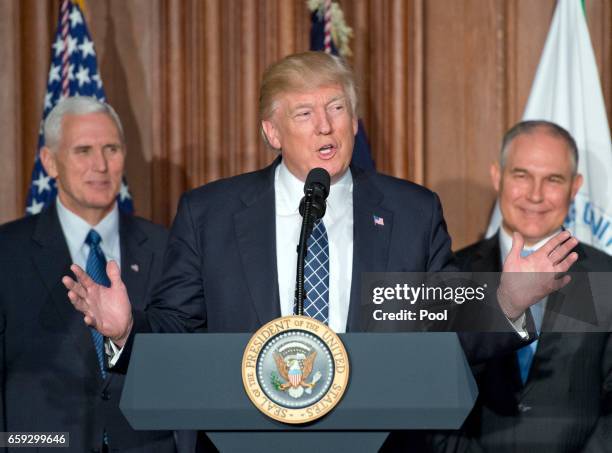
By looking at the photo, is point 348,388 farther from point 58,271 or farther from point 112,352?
point 58,271

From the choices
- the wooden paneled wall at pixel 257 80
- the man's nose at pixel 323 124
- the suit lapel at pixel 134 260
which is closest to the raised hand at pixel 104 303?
the man's nose at pixel 323 124

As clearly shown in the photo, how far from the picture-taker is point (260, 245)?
2.83 m

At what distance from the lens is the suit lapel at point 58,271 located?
11.8 feet

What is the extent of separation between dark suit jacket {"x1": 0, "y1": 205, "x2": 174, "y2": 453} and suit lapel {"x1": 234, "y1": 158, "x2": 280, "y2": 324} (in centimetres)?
96

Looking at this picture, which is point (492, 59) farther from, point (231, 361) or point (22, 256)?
point (231, 361)

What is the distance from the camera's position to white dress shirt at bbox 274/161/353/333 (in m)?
2.73

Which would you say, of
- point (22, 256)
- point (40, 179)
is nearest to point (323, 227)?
point (22, 256)

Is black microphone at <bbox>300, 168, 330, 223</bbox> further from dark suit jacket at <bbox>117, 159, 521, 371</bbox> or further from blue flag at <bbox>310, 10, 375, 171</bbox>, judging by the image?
blue flag at <bbox>310, 10, 375, 171</bbox>

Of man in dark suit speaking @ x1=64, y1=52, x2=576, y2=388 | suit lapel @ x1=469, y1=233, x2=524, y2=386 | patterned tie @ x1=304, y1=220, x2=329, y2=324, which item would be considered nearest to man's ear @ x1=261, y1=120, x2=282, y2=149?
man in dark suit speaking @ x1=64, y1=52, x2=576, y2=388

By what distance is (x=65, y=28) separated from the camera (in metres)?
4.53

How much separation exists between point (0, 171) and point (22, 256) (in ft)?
3.39

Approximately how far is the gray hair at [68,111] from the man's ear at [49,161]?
2 cm

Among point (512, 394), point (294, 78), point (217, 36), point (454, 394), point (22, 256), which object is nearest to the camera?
point (454, 394)

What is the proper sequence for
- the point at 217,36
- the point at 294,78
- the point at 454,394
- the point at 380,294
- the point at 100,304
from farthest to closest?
1. the point at 217,36
2. the point at 294,78
3. the point at 380,294
4. the point at 100,304
5. the point at 454,394
